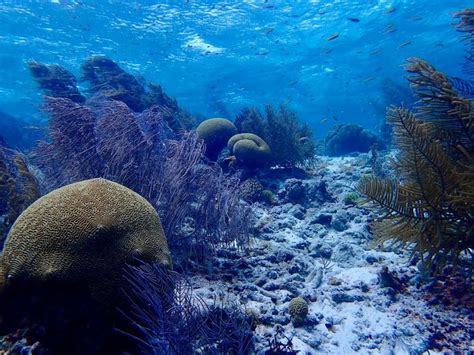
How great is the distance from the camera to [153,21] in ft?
76.7

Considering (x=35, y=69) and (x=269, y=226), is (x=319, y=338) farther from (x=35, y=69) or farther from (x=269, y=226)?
(x=35, y=69)

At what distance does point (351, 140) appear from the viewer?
22.0 meters

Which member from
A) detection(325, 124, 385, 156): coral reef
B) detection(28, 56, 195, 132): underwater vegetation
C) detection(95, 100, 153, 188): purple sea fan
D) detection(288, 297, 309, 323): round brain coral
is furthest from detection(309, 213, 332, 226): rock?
detection(325, 124, 385, 156): coral reef

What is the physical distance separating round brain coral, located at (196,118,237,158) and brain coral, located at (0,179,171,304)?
29.8 ft

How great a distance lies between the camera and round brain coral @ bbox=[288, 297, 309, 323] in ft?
14.4

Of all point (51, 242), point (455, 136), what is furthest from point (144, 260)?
point (455, 136)

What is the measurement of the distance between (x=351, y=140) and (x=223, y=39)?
48.0 ft

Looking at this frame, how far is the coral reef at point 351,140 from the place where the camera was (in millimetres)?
21734

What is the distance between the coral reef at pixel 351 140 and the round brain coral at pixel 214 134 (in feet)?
38.7

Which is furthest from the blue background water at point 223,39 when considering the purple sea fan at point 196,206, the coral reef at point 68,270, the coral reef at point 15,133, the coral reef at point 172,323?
the coral reef at point 172,323

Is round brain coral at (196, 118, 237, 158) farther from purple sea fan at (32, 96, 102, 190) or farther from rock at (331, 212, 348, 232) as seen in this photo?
purple sea fan at (32, 96, 102, 190)

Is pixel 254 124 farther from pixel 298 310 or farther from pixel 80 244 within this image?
pixel 80 244

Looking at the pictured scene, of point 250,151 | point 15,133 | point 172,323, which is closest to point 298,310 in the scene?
point 172,323

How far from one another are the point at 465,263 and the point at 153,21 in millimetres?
25238
